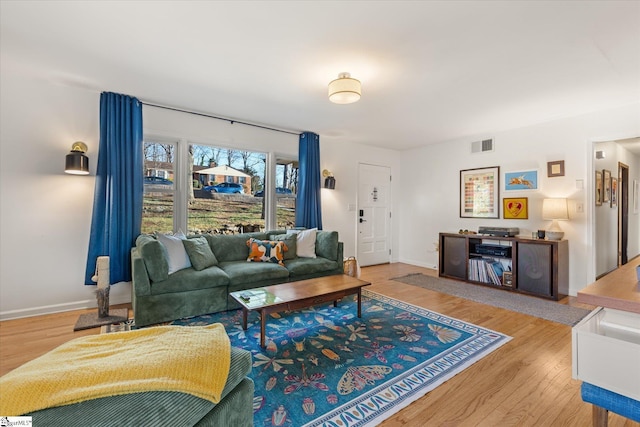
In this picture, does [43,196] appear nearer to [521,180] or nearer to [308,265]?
[308,265]

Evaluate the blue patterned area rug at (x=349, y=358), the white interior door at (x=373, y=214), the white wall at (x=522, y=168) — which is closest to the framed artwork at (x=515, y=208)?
the white wall at (x=522, y=168)

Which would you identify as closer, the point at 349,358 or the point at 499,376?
the point at 499,376

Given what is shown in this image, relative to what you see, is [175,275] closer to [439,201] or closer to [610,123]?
[439,201]

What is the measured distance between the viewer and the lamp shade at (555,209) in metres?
3.63

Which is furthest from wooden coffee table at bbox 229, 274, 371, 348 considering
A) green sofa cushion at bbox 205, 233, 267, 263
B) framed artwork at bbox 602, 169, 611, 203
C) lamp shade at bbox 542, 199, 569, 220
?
framed artwork at bbox 602, 169, 611, 203

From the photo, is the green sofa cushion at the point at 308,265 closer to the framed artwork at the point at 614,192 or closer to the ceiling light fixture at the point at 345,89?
the ceiling light fixture at the point at 345,89

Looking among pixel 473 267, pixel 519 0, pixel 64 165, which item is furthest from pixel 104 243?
→ pixel 473 267

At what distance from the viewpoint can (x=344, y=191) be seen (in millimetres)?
5297

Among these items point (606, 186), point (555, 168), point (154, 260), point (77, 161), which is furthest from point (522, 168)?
point (77, 161)

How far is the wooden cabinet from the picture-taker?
3.60 metres

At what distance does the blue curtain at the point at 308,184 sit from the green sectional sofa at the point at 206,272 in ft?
2.44

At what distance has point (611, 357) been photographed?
104 centimetres

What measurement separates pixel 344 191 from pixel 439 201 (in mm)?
1824

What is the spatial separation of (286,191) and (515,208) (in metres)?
3.58
